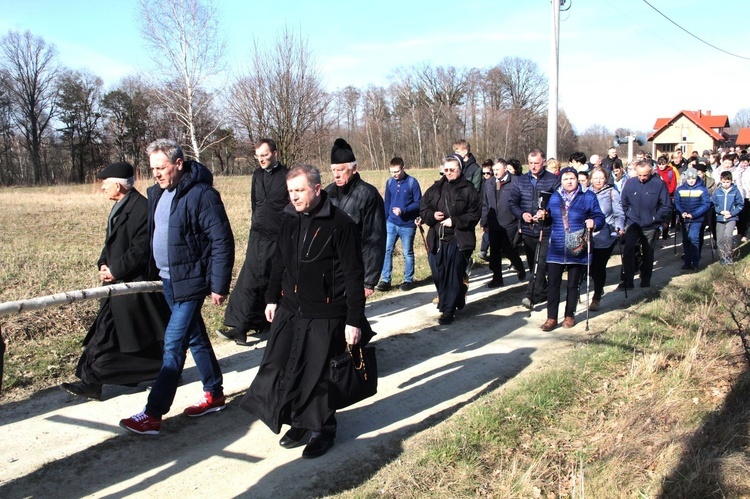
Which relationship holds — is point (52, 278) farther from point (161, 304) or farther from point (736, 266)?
point (736, 266)

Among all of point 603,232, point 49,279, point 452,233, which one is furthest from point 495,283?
point 49,279

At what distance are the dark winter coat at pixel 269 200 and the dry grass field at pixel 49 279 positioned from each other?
55.2 inches

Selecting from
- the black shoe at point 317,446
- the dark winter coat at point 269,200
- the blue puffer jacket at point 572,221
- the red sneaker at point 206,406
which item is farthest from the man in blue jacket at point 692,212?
the red sneaker at point 206,406

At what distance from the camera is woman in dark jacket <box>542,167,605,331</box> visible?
24.1 feet

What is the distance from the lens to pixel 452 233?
751 cm

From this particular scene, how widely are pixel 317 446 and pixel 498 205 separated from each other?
6.72 m

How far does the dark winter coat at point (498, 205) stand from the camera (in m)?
9.75

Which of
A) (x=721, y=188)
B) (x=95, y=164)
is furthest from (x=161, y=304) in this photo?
(x=95, y=164)

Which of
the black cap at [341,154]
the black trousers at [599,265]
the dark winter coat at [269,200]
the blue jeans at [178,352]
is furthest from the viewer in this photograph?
the black trousers at [599,265]

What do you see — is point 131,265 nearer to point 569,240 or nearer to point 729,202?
point 569,240

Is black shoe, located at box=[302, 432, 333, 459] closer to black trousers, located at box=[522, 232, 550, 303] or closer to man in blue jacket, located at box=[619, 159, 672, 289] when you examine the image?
black trousers, located at box=[522, 232, 550, 303]

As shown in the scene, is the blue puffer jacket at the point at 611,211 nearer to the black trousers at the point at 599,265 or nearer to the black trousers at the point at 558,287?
the black trousers at the point at 599,265

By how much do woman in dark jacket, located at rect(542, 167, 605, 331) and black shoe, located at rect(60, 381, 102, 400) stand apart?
191 inches

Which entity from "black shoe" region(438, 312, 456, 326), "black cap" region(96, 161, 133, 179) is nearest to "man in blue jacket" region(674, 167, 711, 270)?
"black shoe" region(438, 312, 456, 326)
